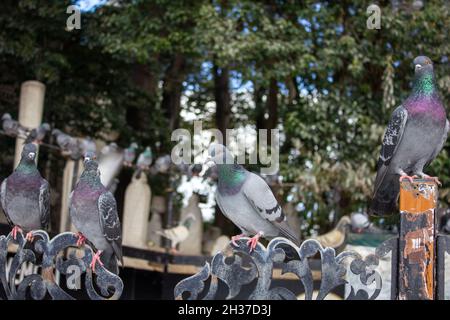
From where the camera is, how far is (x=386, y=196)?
3404 millimetres

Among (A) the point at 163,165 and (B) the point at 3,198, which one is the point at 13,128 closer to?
(A) the point at 163,165

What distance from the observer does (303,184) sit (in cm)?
891

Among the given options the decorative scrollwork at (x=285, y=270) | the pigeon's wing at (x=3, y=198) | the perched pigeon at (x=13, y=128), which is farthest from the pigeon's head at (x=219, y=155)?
the perched pigeon at (x=13, y=128)

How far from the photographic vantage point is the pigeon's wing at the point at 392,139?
3.33 m

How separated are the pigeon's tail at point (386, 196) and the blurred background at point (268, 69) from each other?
17.0 feet

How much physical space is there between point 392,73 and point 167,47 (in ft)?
9.60

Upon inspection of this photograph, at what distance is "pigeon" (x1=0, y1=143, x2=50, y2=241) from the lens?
11.9 feet

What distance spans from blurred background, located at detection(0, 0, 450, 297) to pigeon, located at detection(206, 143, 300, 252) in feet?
16.5

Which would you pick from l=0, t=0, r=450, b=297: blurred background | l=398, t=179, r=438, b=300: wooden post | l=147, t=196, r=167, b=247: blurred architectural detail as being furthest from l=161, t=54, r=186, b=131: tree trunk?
l=398, t=179, r=438, b=300: wooden post

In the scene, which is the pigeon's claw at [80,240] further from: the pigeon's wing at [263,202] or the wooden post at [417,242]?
the wooden post at [417,242]

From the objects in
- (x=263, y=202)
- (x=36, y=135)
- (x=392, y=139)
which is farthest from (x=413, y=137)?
Answer: (x=36, y=135)

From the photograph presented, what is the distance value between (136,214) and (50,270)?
5.83m
